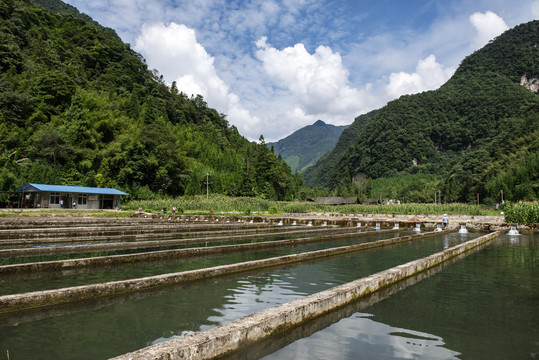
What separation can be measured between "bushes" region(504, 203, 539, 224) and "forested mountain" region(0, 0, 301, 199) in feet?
142

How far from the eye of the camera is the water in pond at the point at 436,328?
330 centimetres

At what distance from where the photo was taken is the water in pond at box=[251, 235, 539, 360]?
3303 millimetres

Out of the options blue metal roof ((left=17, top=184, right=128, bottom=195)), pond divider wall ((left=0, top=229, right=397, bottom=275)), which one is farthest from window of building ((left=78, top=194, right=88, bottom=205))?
pond divider wall ((left=0, top=229, right=397, bottom=275))

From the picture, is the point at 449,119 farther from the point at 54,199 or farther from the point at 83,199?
the point at 54,199

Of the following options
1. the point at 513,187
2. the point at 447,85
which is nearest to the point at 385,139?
the point at 447,85

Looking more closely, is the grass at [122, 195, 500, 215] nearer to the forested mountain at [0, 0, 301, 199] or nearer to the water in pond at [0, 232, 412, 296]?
the forested mountain at [0, 0, 301, 199]

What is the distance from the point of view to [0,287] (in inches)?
232

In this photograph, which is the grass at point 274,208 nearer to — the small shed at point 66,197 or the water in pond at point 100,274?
the small shed at point 66,197

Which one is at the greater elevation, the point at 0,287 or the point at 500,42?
the point at 500,42

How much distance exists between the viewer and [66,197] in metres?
35.1

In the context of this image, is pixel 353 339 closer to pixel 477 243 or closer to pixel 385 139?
pixel 477 243

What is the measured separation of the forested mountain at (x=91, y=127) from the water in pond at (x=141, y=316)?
119 ft

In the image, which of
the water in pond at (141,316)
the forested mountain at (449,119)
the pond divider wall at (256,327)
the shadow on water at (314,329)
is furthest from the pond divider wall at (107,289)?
the forested mountain at (449,119)

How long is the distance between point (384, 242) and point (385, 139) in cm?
14892
